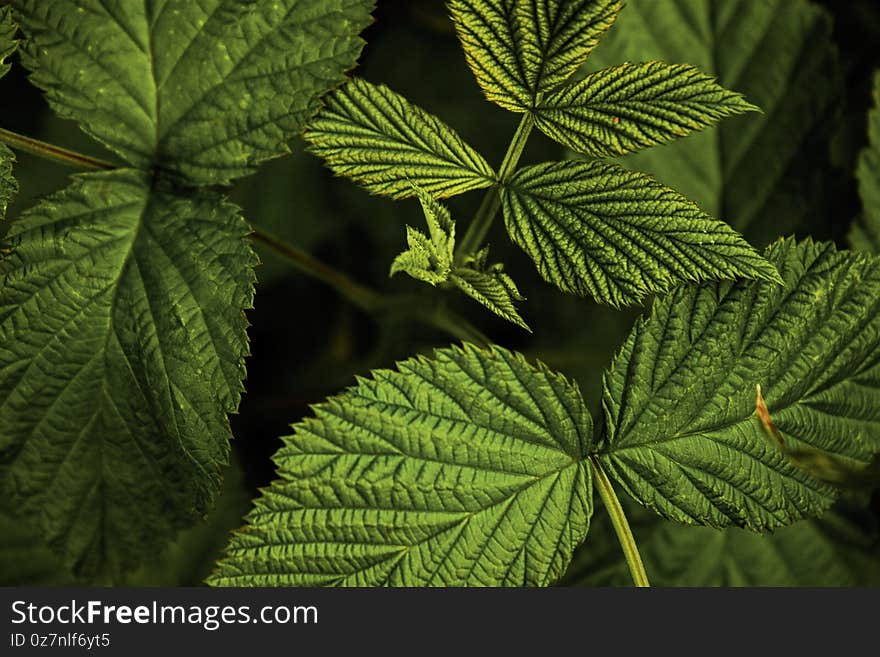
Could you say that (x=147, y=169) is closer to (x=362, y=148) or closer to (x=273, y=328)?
(x=362, y=148)

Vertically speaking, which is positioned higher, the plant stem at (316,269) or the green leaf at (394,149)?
the green leaf at (394,149)

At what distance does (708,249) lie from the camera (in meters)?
1.09

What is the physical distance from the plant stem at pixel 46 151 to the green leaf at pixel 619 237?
660 mm

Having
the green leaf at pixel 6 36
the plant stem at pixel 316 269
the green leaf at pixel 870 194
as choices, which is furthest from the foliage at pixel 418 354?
the green leaf at pixel 870 194

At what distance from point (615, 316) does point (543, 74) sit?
83 cm

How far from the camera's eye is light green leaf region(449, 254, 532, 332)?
1057mm

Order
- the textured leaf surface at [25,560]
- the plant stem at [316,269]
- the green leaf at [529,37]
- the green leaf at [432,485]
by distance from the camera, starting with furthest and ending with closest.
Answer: the textured leaf surface at [25,560], the plant stem at [316,269], the green leaf at [432,485], the green leaf at [529,37]

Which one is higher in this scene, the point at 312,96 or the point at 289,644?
the point at 312,96

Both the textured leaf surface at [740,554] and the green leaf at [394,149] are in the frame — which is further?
the textured leaf surface at [740,554]

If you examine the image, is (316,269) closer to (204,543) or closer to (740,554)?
(204,543)

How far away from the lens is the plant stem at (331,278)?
118 centimetres

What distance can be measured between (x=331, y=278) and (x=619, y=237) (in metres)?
0.60

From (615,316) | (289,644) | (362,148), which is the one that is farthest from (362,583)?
(615,316)

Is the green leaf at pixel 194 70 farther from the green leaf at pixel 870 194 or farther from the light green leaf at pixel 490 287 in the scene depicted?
the green leaf at pixel 870 194
